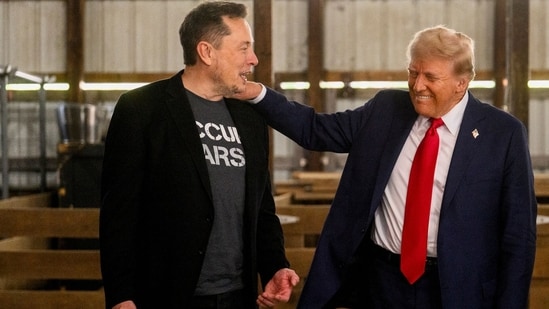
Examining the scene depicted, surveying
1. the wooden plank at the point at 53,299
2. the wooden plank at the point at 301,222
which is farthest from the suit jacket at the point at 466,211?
the wooden plank at the point at 53,299

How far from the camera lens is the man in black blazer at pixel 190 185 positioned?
220 centimetres

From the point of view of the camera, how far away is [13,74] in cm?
755

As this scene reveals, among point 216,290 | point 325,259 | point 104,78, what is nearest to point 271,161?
point 325,259

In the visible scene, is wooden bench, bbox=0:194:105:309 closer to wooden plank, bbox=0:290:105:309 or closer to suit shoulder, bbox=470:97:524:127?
wooden plank, bbox=0:290:105:309

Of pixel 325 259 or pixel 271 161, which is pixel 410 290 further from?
pixel 271 161

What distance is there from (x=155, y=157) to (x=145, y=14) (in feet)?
29.3

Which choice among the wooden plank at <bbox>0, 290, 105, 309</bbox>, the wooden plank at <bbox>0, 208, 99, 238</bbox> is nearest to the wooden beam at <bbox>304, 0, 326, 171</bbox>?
the wooden plank at <bbox>0, 208, 99, 238</bbox>

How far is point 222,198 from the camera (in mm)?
2238

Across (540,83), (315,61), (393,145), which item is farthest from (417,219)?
(540,83)

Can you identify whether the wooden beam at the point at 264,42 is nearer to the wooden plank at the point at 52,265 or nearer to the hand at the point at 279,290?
the wooden plank at the point at 52,265

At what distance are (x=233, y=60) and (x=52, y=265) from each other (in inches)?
104

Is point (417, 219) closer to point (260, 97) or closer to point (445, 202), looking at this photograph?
point (445, 202)

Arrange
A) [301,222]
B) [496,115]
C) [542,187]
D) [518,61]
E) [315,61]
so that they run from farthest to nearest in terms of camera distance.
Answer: [315,61] → [542,187] → [518,61] → [301,222] → [496,115]

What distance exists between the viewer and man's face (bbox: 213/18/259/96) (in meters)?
2.29
